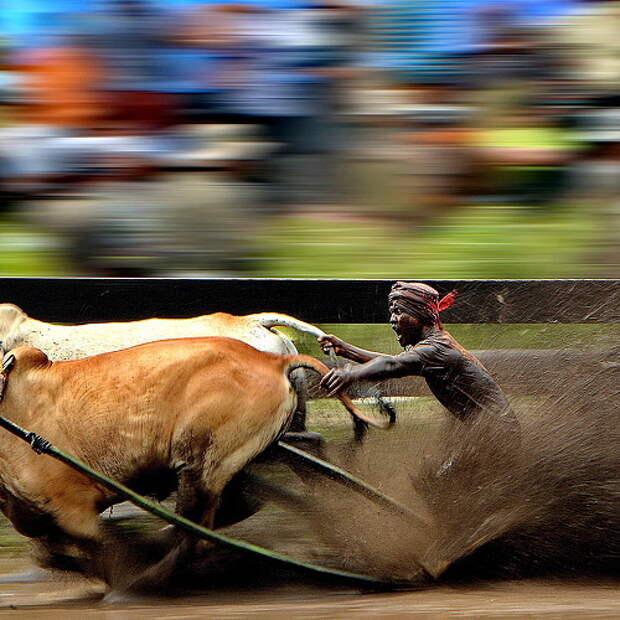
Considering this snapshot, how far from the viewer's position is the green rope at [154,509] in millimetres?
3246

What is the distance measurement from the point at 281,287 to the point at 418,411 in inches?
28.4

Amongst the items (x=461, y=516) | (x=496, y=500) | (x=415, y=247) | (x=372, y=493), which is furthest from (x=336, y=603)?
(x=415, y=247)

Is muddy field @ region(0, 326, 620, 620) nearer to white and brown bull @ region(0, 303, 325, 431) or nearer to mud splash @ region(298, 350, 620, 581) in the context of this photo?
mud splash @ region(298, 350, 620, 581)

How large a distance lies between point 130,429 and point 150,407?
9cm

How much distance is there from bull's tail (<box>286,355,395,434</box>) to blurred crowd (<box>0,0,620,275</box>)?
1.31 metres

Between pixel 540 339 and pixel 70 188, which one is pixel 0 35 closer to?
pixel 70 188

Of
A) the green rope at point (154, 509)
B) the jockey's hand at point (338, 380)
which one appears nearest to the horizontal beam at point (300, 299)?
the jockey's hand at point (338, 380)

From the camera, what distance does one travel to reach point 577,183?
5.06 m

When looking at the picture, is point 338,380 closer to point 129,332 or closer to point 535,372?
point 535,372

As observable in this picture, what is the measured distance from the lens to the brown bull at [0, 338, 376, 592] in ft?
11.1

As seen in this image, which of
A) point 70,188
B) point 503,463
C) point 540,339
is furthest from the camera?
point 70,188

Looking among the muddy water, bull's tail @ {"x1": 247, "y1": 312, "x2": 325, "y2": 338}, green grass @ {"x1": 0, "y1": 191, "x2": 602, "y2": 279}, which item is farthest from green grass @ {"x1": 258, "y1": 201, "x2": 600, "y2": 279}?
the muddy water

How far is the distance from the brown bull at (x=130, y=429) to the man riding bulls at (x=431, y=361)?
16 cm

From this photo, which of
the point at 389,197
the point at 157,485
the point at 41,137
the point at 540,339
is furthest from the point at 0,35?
the point at 540,339
